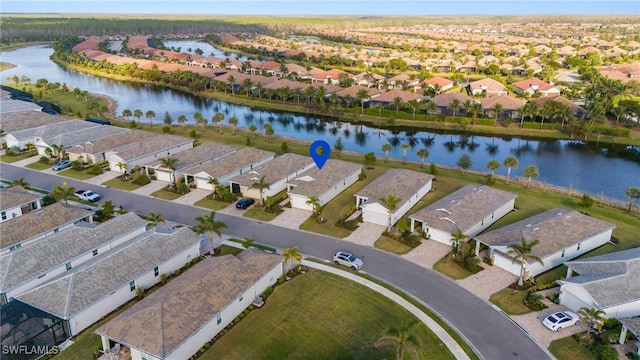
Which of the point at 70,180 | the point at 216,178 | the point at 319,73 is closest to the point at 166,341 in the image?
the point at 216,178

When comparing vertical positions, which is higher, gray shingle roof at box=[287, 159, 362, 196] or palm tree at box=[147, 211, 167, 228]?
gray shingle roof at box=[287, 159, 362, 196]

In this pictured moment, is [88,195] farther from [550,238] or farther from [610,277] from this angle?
[610,277]

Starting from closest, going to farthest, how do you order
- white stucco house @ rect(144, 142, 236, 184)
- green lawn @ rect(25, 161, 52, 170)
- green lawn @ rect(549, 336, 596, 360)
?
green lawn @ rect(549, 336, 596, 360), white stucco house @ rect(144, 142, 236, 184), green lawn @ rect(25, 161, 52, 170)

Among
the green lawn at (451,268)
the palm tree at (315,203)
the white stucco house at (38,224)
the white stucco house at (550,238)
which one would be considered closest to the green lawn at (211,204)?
the palm tree at (315,203)

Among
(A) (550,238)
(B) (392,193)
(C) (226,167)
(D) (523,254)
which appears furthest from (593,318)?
(C) (226,167)

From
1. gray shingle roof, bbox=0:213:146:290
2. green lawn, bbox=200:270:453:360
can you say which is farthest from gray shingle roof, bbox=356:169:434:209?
gray shingle roof, bbox=0:213:146:290

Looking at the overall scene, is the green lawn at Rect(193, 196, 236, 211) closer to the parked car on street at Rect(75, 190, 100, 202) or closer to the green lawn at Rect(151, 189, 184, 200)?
the green lawn at Rect(151, 189, 184, 200)
